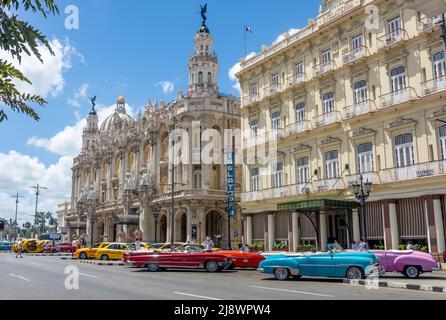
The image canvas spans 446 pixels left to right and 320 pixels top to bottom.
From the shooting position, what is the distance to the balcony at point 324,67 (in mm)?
29684

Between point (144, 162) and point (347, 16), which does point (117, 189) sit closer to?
point (144, 162)

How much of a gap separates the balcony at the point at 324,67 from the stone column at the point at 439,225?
11.2m

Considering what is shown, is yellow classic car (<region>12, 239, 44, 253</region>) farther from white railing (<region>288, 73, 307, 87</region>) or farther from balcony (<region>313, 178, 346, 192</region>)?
balcony (<region>313, 178, 346, 192</region>)

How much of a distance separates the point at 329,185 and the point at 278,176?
5.51m

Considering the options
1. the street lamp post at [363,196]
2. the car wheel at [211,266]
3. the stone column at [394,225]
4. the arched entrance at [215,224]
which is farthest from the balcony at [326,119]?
the arched entrance at [215,224]

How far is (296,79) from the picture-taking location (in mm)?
32344

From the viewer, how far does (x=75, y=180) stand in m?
86.1

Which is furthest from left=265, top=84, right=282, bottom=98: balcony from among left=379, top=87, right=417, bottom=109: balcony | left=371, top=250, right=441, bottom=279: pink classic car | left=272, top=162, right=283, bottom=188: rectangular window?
left=371, top=250, right=441, bottom=279: pink classic car

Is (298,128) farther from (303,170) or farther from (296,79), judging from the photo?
(296,79)

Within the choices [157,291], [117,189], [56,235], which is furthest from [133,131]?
[157,291]

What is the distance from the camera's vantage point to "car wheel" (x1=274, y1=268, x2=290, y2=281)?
56.6 ft

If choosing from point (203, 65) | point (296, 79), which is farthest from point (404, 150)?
point (203, 65)

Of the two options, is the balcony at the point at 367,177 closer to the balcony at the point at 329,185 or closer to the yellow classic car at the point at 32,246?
the balcony at the point at 329,185

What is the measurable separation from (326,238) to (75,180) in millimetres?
66987
